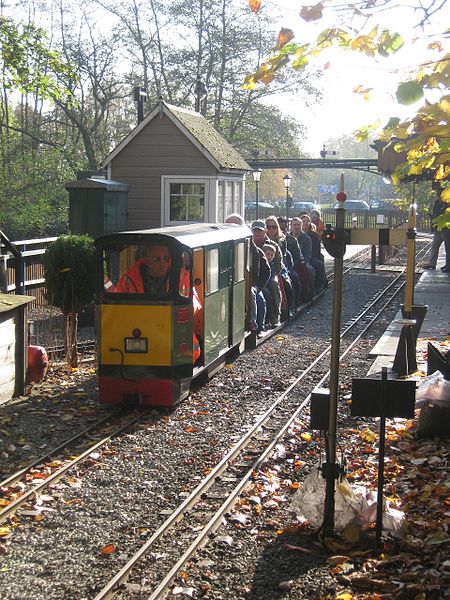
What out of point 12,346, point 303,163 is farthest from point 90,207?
point 303,163

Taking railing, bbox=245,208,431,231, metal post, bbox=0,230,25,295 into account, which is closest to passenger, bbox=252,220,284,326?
metal post, bbox=0,230,25,295

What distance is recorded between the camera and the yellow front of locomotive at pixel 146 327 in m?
10.2

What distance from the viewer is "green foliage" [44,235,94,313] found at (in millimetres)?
12758

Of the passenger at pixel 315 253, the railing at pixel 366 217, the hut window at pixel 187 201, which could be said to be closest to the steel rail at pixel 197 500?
the passenger at pixel 315 253

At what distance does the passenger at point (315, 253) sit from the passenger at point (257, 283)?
533cm

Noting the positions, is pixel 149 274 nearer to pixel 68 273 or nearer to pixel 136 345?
pixel 136 345

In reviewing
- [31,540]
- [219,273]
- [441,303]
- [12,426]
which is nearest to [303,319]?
[441,303]

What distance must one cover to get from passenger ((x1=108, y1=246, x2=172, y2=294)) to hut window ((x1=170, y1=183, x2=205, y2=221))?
46.5 feet

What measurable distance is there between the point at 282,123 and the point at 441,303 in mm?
25648

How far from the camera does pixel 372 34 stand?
5961mm

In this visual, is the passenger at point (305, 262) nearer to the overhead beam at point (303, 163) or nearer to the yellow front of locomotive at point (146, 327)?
the yellow front of locomotive at point (146, 327)

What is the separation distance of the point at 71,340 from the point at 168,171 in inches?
504

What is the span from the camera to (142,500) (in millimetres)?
7367

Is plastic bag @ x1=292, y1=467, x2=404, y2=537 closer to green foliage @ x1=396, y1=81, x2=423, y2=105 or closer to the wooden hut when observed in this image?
green foliage @ x1=396, y1=81, x2=423, y2=105
